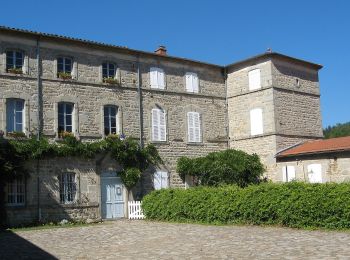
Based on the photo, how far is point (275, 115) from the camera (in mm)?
21469

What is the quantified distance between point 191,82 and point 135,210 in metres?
6.97

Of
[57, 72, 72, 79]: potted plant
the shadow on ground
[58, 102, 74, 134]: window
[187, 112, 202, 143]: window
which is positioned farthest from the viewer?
[187, 112, 202, 143]: window

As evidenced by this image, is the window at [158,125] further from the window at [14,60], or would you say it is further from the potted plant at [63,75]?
the window at [14,60]

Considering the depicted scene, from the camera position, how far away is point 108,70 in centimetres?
2039

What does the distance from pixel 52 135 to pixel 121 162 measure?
3138 mm

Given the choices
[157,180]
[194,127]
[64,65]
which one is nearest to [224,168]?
[194,127]

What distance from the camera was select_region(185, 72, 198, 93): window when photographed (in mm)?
22516

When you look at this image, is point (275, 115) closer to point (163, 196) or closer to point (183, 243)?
point (163, 196)

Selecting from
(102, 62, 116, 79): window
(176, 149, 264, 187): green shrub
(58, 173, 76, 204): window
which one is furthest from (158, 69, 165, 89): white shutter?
(58, 173, 76, 204): window

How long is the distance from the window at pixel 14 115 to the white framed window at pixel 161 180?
6.24m

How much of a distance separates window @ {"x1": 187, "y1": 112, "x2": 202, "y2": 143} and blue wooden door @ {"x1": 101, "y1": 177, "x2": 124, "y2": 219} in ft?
14.4

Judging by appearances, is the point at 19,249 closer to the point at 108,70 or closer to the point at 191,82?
the point at 108,70

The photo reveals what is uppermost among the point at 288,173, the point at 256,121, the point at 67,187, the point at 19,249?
the point at 256,121

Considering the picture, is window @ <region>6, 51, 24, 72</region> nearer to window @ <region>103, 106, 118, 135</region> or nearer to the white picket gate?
window @ <region>103, 106, 118, 135</region>
